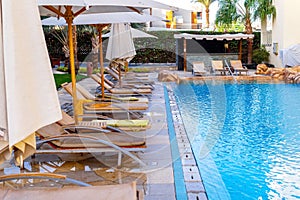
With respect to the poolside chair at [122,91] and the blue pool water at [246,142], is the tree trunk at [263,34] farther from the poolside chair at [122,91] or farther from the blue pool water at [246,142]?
the poolside chair at [122,91]

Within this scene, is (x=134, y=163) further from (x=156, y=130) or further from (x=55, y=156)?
(x=156, y=130)

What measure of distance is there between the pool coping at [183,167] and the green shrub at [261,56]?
18939 millimetres

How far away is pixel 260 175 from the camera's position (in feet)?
19.2

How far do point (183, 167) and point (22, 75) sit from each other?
3476 millimetres

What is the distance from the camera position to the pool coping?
457 centimetres

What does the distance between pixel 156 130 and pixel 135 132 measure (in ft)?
5.50

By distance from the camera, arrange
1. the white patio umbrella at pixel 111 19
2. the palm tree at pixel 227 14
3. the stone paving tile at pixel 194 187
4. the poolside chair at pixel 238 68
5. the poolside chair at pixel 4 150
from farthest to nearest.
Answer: the palm tree at pixel 227 14, the poolside chair at pixel 238 68, the white patio umbrella at pixel 111 19, the stone paving tile at pixel 194 187, the poolside chair at pixel 4 150

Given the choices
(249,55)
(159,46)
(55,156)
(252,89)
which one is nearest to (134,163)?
(55,156)

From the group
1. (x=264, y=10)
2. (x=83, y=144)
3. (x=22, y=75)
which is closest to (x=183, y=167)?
(x=83, y=144)

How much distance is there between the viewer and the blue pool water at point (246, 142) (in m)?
5.41

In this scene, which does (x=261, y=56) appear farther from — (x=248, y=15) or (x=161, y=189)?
(x=161, y=189)

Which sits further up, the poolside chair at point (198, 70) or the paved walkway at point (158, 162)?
the poolside chair at point (198, 70)

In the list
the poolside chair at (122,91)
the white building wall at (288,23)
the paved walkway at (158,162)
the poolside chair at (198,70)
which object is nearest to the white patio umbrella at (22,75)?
the paved walkway at (158,162)

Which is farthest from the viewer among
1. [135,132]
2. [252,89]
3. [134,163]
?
[252,89]
